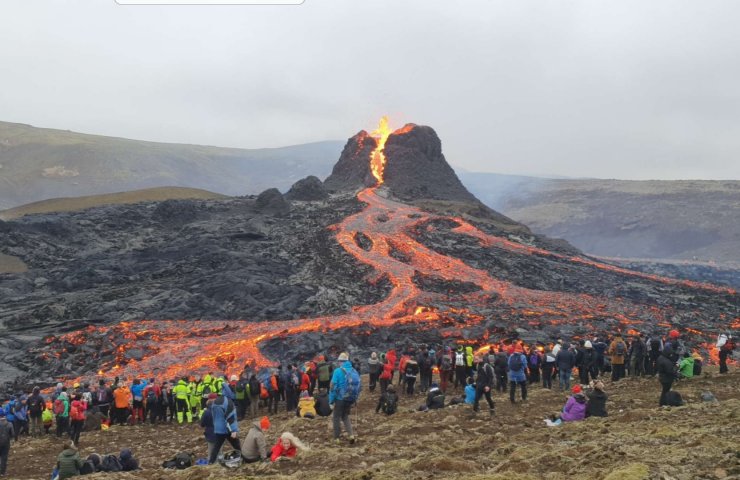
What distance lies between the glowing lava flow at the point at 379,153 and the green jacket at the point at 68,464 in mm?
74896

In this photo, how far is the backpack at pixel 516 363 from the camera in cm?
2169

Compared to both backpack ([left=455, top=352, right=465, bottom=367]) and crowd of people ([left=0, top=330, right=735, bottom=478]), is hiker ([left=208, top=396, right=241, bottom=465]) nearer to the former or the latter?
crowd of people ([left=0, top=330, right=735, bottom=478])

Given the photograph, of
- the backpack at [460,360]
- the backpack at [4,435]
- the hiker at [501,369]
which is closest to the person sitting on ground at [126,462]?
the backpack at [4,435]

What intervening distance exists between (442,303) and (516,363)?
27.6m

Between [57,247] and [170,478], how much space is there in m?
56.8

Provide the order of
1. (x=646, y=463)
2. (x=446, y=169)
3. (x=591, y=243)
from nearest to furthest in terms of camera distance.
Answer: (x=646, y=463) < (x=446, y=169) < (x=591, y=243)

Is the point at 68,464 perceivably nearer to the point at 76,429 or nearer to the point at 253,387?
the point at 76,429

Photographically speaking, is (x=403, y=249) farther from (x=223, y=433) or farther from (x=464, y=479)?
(x=464, y=479)

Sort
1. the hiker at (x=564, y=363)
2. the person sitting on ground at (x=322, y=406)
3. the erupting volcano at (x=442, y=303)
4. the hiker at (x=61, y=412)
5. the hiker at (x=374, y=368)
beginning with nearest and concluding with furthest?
the person sitting on ground at (x=322, y=406) → the hiker at (x=61, y=412) → the hiker at (x=564, y=363) → the hiker at (x=374, y=368) → the erupting volcano at (x=442, y=303)

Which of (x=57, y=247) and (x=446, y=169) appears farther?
(x=446, y=169)

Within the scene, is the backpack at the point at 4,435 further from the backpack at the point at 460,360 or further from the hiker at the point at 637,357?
the hiker at the point at 637,357

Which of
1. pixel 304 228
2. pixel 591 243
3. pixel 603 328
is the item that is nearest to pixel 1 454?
pixel 603 328

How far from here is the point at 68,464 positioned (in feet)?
49.3

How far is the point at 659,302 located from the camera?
55.8 metres
